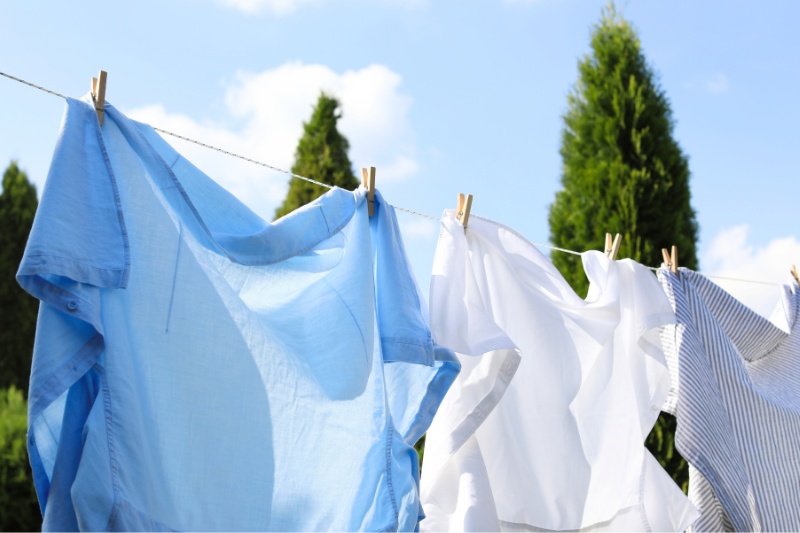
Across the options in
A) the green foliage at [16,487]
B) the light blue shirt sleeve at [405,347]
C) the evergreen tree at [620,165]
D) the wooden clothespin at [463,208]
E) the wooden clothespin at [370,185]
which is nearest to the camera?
the light blue shirt sleeve at [405,347]

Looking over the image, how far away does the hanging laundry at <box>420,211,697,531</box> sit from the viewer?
1655 mm

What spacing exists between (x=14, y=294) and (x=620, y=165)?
14.1 feet

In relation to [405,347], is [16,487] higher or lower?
lower

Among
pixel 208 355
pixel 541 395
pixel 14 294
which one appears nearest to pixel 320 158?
pixel 14 294

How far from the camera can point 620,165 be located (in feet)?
12.3

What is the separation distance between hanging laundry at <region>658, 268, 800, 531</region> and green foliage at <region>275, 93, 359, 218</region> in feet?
9.75

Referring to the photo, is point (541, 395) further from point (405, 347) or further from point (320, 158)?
point (320, 158)

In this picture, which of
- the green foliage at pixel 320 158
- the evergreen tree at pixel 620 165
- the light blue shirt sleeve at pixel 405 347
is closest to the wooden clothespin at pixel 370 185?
the light blue shirt sleeve at pixel 405 347

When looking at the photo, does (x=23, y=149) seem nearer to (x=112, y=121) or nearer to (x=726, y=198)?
(x=726, y=198)

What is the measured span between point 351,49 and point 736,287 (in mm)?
1668

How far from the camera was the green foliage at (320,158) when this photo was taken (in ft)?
16.2

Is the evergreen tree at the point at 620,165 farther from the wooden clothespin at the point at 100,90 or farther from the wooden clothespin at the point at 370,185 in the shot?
the wooden clothespin at the point at 100,90

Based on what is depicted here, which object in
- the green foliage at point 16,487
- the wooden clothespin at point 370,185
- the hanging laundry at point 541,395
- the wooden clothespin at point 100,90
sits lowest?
the green foliage at point 16,487

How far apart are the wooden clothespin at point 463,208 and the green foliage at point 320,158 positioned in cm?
309
